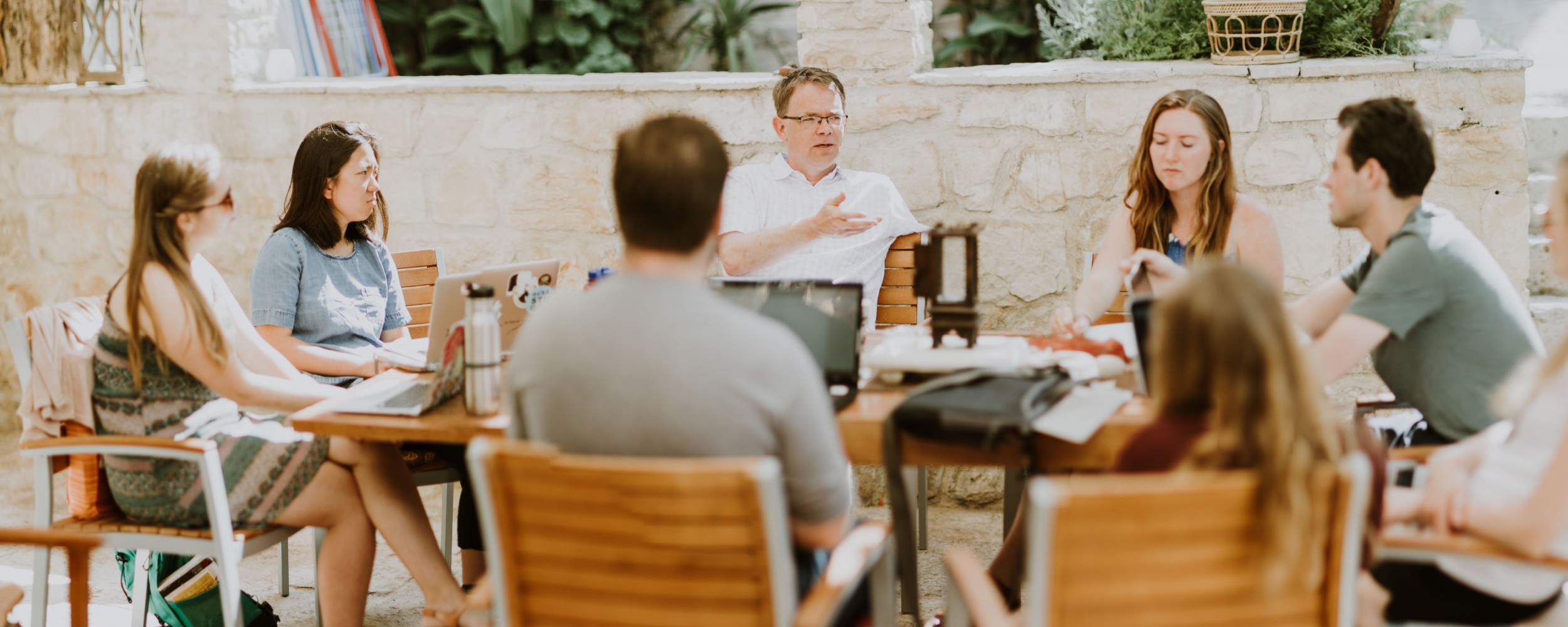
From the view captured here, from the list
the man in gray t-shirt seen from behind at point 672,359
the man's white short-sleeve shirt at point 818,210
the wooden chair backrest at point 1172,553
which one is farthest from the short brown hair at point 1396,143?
the man's white short-sleeve shirt at point 818,210

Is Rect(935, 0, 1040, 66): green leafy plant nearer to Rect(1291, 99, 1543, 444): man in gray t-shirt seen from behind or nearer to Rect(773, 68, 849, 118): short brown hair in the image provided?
Rect(773, 68, 849, 118): short brown hair

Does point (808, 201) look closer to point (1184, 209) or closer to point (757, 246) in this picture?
point (757, 246)

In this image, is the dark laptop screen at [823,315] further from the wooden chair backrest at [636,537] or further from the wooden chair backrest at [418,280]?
the wooden chair backrest at [418,280]

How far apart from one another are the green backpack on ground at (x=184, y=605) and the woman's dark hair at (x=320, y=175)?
31.6 inches

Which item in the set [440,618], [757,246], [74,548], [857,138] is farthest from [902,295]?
[74,548]

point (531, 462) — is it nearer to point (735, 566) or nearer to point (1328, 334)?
point (735, 566)

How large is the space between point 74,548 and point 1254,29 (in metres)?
3.17

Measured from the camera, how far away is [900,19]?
3.64 metres

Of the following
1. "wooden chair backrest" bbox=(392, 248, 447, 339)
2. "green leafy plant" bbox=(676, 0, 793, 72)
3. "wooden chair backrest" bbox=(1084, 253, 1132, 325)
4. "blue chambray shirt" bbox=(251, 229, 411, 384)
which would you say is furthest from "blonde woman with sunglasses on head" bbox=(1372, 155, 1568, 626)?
"green leafy plant" bbox=(676, 0, 793, 72)

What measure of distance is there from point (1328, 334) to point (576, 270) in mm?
2428

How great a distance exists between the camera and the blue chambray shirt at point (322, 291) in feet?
9.66

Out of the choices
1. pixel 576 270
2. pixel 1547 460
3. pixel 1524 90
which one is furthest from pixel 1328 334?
pixel 576 270

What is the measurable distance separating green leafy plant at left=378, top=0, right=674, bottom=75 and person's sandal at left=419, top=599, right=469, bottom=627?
12.1 feet

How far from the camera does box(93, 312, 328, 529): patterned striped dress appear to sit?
2.39m
